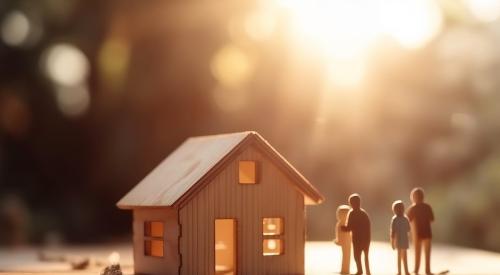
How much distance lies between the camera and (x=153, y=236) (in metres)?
27.8

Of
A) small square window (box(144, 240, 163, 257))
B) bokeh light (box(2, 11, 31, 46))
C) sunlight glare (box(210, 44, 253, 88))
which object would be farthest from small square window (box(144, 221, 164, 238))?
bokeh light (box(2, 11, 31, 46))

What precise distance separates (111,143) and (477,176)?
2195 cm

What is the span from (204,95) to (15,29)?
36.3ft

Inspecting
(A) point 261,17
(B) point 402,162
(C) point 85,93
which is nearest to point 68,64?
(C) point 85,93

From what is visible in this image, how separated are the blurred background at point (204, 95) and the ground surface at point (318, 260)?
29.2 feet

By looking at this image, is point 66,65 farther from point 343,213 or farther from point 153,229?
point 343,213

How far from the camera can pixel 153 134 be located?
2212 inches

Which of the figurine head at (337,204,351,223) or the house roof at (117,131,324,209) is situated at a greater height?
the house roof at (117,131,324,209)

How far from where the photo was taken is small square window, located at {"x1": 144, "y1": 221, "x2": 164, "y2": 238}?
1107 inches

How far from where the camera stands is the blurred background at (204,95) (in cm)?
5456

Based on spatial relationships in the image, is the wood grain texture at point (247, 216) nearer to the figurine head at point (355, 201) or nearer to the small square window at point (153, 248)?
the figurine head at point (355, 201)

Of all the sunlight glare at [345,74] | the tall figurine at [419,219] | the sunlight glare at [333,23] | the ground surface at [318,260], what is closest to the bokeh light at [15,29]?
the ground surface at [318,260]

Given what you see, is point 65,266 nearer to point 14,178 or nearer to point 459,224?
point 14,178

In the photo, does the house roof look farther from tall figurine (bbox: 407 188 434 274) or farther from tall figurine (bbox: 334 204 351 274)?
tall figurine (bbox: 407 188 434 274)
